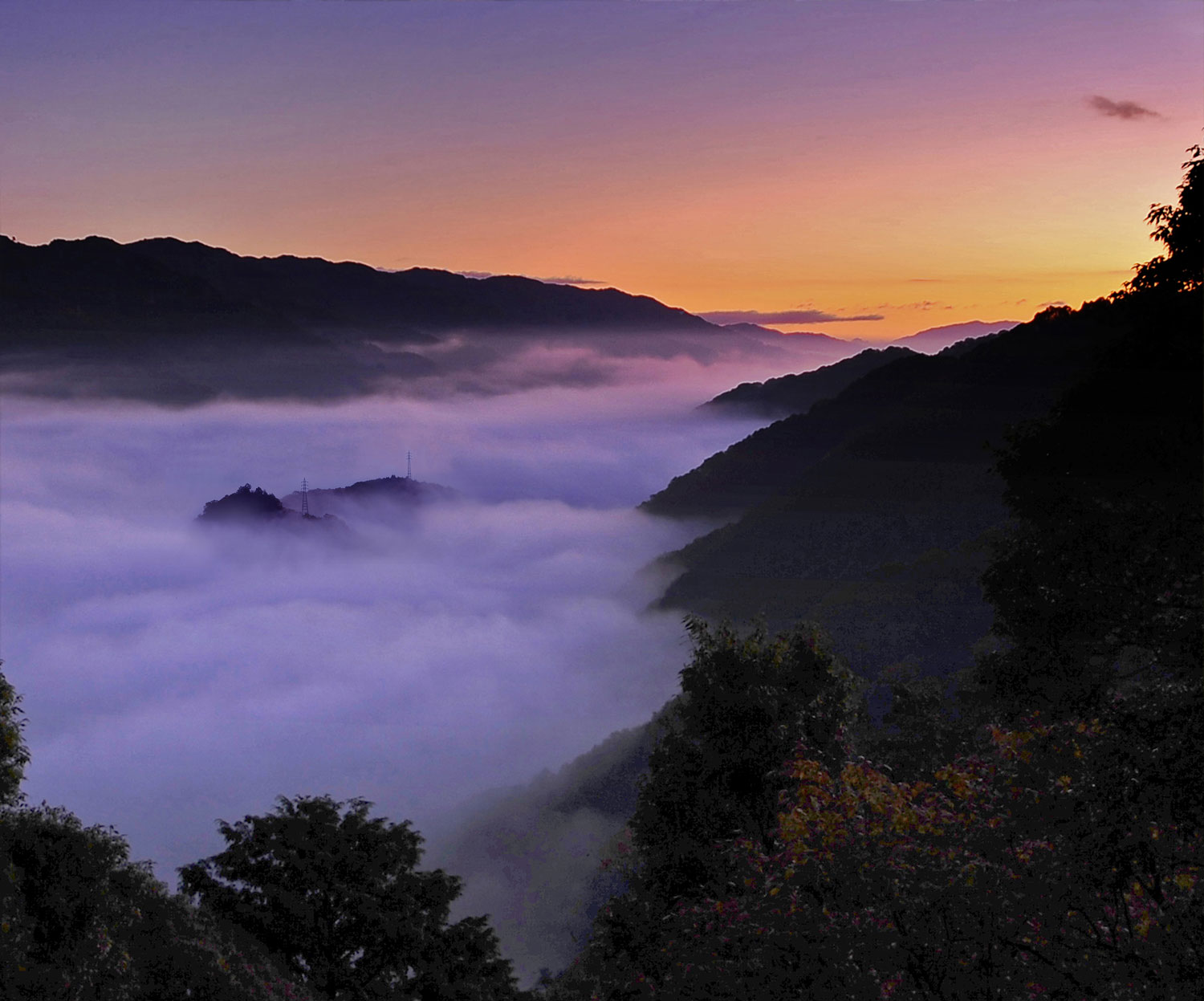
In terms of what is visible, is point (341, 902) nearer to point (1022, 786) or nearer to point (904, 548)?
point (1022, 786)

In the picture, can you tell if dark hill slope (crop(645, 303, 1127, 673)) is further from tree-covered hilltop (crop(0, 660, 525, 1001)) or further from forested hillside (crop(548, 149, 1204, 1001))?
forested hillside (crop(548, 149, 1204, 1001))

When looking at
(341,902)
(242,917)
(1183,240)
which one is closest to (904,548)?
(341,902)

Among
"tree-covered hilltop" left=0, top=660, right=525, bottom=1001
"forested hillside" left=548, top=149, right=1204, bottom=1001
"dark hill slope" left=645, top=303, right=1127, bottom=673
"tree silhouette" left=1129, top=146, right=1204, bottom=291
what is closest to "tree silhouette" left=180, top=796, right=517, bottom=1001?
"tree-covered hilltop" left=0, top=660, right=525, bottom=1001

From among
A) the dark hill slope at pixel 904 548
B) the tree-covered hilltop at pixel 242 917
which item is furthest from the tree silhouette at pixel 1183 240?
the dark hill slope at pixel 904 548

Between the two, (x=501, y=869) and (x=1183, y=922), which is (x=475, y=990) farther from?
(x=501, y=869)

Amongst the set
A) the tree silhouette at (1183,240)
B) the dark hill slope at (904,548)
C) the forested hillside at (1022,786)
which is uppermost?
the tree silhouette at (1183,240)

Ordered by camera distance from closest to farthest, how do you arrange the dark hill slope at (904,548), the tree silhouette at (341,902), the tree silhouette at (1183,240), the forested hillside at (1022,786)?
the forested hillside at (1022,786) < the tree silhouette at (1183,240) < the tree silhouette at (341,902) < the dark hill slope at (904,548)

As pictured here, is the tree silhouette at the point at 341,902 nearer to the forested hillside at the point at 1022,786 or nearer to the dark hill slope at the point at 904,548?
the forested hillside at the point at 1022,786

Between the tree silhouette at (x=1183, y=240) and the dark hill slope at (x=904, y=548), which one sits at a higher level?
the tree silhouette at (x=1183, y=240)

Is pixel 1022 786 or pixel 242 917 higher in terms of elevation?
pixel 1022 786

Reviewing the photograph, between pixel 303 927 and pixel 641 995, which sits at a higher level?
pixel 641 995

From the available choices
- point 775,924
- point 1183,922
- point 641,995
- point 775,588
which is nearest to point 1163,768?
point 1183,922

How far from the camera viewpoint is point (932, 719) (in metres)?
34.7

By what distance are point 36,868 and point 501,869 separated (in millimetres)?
142976
